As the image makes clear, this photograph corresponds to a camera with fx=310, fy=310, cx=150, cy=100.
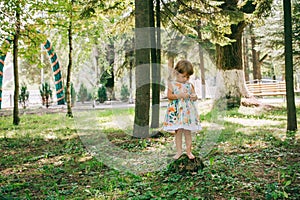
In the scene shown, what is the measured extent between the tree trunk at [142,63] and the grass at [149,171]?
0.77 metres

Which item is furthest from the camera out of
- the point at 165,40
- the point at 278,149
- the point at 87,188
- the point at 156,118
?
the point at 165,40

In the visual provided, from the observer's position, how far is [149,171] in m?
5.56

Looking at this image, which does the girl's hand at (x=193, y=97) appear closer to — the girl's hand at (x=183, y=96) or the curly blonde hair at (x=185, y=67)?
the girl's hand at (x=183, y=96)

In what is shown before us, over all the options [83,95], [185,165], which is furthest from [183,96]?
[83,95]

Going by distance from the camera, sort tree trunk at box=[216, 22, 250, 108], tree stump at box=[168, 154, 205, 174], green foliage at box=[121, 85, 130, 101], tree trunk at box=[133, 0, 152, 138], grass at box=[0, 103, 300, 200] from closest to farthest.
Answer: grass at box=[0, 103, 300, 200], tree stump at box=[168, 154, 205, 174], tree trunk at box=[133, 0, 152, 138], tree trunk at box=[216, 22, 250, 108], green foliage at box=[121, 85, 130, 101]

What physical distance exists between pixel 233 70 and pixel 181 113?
9.94m

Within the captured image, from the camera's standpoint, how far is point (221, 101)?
14.5 metres

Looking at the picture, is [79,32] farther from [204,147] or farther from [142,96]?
[204,147]

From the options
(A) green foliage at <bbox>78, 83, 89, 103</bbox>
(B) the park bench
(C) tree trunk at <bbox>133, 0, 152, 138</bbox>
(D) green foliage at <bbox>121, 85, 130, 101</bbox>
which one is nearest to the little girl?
(C) tree trunk at <bbox>133, 0, 152, 138</bbox>

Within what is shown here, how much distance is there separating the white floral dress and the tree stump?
63 cm

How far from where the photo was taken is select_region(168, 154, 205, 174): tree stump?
5125mm

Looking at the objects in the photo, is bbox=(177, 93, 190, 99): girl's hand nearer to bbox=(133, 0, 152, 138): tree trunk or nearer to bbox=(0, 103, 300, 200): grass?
bbox=(0, 103, 300, 200): grass

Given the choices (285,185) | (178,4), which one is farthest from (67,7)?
(285,185)

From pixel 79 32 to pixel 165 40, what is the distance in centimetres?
420
